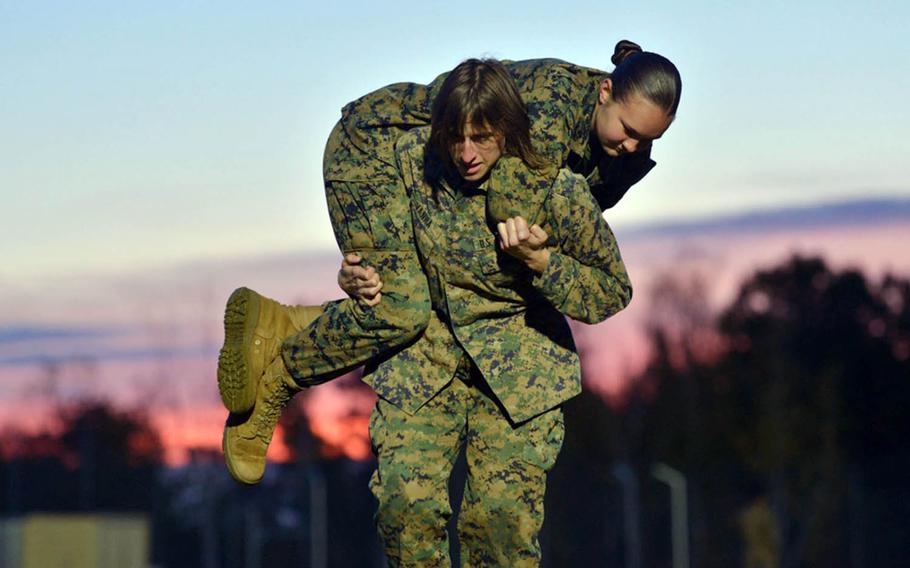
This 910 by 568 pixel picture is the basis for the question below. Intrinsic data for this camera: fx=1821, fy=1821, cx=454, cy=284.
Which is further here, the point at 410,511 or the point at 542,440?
the point at 542,440

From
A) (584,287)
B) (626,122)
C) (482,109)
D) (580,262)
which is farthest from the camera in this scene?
(580,262)

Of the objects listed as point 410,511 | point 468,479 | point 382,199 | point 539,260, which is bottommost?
point 410,511

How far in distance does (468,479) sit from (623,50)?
2.26 m

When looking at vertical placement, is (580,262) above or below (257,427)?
above

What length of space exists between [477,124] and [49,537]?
1674 inches

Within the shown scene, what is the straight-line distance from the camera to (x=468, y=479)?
9.12m

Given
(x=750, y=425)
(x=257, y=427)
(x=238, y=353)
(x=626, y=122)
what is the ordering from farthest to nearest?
(x=750, y=425), (x=257, y=427), (x=238, y=353), (x=626, y=122)

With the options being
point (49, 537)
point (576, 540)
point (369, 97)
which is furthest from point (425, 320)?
point (576, 540)

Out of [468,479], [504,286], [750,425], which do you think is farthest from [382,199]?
[750,425]

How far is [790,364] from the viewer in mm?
68375

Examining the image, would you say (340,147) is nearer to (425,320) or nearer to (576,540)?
(425,320)

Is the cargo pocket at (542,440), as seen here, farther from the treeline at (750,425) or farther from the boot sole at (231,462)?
the treeline at (750,425)

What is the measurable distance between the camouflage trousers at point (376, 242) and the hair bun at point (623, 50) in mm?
1215

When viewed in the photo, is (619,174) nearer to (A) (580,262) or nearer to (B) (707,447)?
(A) (580,262)
